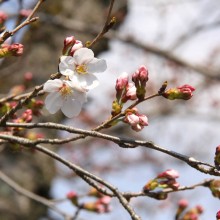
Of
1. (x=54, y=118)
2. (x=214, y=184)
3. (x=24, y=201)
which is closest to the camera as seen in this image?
(x=214, y=184)

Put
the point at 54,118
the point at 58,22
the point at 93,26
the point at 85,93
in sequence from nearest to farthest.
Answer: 1. the point at 85,93
2. the point at 54,118
3. the point at 58,22
4. the point at 93,26

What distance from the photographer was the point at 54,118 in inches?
113

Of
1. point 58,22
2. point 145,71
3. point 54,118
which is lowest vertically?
point 145,71

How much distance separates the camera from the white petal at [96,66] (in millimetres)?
1120

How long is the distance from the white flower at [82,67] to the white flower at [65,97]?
0.07ft

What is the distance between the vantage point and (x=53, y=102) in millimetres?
1136

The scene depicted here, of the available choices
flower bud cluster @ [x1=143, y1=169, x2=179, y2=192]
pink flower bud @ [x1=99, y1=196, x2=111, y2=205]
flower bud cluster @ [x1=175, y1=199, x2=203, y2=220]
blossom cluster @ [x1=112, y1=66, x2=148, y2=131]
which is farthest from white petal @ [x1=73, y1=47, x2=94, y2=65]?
pink flower bud @ [x1=99, y1=196, x2=111, y2=205]

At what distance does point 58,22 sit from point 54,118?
0.65 m

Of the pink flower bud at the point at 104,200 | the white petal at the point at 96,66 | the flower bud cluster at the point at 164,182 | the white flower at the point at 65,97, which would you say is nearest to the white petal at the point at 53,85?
the white flower at the point at 65,97

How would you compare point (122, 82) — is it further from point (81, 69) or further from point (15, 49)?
point (15, 49)

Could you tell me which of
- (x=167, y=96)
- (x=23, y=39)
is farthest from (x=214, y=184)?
(x=23, y=39)

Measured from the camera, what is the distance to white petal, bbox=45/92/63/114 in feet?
3.64

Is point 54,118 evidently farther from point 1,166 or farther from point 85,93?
point 85,93

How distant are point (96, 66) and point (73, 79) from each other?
98mm
